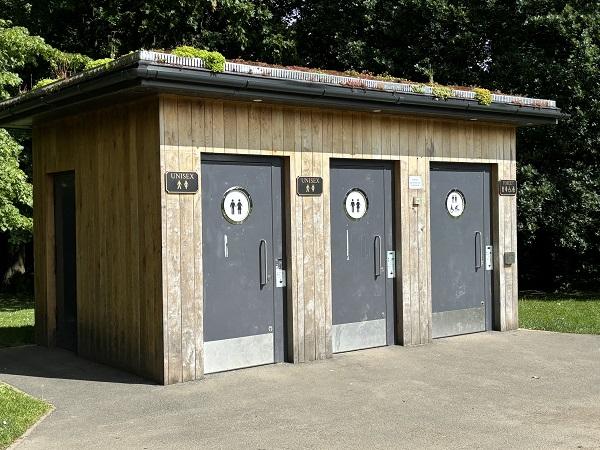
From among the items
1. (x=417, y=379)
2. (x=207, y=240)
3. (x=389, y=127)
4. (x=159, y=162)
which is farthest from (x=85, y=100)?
(x=417, y=379)

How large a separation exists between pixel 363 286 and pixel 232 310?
196 centimetres

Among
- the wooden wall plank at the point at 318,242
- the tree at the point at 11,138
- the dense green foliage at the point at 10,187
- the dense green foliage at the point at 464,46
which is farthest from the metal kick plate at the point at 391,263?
the dense green foliage at the point at 10,187

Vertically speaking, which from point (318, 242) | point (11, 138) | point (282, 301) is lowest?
point (282, 301)

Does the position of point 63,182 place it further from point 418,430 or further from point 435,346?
point 418,430

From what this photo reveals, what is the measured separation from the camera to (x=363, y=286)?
9.98 metres

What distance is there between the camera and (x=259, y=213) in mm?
9031

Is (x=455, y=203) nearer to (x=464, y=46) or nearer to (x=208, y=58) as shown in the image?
(x=208, y=58)

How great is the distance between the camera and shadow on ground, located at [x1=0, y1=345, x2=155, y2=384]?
8.59 metres

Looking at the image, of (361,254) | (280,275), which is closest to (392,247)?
(361,254)

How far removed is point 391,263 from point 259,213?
2148 mm

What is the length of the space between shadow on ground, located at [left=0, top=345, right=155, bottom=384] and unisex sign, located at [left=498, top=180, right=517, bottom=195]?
19.1ft

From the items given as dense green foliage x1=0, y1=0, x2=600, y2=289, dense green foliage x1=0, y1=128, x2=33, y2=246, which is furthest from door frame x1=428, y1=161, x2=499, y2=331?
dense green foliage x1=0, y1=128, x2=33, y2=246

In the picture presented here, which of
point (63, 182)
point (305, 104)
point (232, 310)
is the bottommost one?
point (232, 310)

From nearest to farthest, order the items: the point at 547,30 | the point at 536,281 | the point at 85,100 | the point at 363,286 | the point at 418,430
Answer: the point at 418,430 < the point at 85,100 < the point at 363,286 < the point at 547,30 < the point at 536,281
